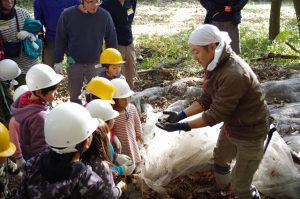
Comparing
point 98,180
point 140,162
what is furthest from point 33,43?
point 98,180

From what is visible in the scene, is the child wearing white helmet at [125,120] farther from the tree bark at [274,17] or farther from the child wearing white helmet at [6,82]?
the tree bark at [274,17]

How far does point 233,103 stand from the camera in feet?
9.10

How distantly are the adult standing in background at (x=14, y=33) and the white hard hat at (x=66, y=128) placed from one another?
265 cm

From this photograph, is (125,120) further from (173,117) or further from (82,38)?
(82,38)

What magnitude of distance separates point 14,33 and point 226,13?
10.8 ft

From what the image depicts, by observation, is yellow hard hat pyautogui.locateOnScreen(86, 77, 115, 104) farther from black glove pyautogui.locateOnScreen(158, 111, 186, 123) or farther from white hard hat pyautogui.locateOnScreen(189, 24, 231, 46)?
white hard hat pyautogui.locateOnScreen(189, 24, 231, 46)

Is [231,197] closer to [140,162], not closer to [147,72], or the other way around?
[140,162]

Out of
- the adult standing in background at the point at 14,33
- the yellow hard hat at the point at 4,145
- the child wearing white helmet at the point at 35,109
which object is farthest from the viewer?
the adult standing in background at the point at 14,33

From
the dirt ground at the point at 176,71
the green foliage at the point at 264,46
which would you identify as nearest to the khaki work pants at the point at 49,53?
the dirt ground at the point at 176,71

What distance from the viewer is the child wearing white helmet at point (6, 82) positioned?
423cm

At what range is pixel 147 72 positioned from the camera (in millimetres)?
7812

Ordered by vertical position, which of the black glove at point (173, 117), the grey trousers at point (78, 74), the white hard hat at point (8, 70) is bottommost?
the grey trousers at point (78, 74)

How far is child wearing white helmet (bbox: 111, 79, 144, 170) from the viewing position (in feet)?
11.9

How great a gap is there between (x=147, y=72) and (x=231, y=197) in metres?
4.62
